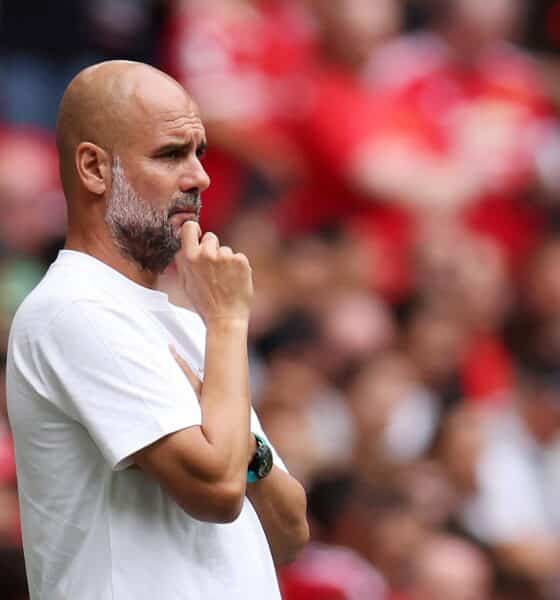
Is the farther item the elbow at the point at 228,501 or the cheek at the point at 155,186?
the cheek at the point at 155,186

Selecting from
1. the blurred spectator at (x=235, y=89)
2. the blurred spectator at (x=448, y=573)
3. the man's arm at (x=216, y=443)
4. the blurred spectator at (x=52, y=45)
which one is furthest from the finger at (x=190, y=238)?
the blurred spectator at (x=52, y=45)

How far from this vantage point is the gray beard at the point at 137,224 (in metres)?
2.47

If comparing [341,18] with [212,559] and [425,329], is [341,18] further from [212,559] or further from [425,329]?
[212,559]

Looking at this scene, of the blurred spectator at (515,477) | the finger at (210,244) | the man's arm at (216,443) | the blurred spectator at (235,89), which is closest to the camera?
the man's arm at (216,443)

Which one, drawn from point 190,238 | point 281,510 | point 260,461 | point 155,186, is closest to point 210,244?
point 190,238

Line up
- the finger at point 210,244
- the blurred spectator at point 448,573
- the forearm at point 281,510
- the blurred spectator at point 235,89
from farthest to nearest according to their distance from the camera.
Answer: the blurred spectator at point 235,89 → the blurred spectator at point 448,573 → the forearm at point 281,510 → the finger at point 210,244

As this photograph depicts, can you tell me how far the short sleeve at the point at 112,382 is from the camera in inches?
88.7

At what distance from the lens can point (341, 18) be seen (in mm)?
6668

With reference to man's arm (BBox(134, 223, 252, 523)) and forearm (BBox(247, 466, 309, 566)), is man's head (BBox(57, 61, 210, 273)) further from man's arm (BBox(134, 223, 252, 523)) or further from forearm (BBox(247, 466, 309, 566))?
forearm (BBox(247, 466, 309, 566))

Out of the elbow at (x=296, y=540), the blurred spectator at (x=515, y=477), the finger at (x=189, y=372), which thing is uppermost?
the finger at (x=189, y=372)

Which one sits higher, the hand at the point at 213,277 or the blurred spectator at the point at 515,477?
the hand at the point at 213,277

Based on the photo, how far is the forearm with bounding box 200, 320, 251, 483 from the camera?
7.34ft

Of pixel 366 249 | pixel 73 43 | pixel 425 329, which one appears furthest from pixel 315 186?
pixel 73 43

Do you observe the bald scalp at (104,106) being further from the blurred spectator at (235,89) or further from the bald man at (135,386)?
the blurred spectator at (235,89)
